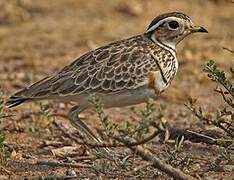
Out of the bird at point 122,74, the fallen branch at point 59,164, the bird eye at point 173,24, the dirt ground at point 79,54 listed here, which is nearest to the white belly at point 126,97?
the bird at point 122,74

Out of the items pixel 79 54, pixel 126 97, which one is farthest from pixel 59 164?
pixel 79 54

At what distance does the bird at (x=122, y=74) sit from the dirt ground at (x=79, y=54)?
11.8 inches

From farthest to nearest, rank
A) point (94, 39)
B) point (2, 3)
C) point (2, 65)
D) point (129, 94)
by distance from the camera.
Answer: point (2, 3), point (94, 39), point (2, 65), point (129, 94)

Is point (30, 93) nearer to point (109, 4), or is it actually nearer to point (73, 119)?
point (73, 119)

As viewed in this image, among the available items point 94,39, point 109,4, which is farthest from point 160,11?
point 94,39

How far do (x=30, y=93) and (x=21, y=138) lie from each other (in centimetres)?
55

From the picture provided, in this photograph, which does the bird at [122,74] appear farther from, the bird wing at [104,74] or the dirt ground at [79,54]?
the dirt ground at [79,54]

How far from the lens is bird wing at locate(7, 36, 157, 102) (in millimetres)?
5508

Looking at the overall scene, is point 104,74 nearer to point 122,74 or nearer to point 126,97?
point 122,74

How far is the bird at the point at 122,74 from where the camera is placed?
545cm

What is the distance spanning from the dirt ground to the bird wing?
0.31m

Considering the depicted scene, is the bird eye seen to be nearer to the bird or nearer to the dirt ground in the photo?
the bird

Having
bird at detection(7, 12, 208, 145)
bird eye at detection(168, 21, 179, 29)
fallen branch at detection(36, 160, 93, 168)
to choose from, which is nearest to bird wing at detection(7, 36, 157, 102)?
bird at detection(7, 12, 208, 145)

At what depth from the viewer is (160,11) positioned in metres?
10.9
